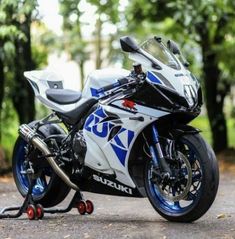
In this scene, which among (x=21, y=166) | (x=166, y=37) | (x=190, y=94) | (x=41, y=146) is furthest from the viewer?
(x=166, y=37)

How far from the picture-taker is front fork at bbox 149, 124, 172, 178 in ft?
19.2

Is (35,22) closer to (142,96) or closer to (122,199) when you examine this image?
(122,199)

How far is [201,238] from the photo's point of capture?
520 centimetres

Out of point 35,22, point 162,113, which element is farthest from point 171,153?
point 35,22

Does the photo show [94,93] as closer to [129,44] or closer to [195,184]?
[129,44]

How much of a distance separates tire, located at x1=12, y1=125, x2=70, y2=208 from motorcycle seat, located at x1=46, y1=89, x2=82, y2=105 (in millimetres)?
419

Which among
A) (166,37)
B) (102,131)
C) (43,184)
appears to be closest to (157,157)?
(102,131)

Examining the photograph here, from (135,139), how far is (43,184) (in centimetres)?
154

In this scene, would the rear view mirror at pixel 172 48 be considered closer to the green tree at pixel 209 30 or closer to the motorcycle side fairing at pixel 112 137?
the motorcycle side fairing at pixel 112 137

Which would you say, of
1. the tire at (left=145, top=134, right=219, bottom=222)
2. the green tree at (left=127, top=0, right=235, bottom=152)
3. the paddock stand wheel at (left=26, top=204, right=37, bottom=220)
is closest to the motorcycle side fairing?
the tire at (left=145, top=134, right=219, bottom=222)

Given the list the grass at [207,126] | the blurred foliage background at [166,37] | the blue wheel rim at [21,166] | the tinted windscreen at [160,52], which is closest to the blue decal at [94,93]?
the tinted windscreen at [160,52]

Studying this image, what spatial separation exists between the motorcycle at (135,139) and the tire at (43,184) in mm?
14

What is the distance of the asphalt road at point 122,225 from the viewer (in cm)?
549

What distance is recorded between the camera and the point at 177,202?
6008 mm
